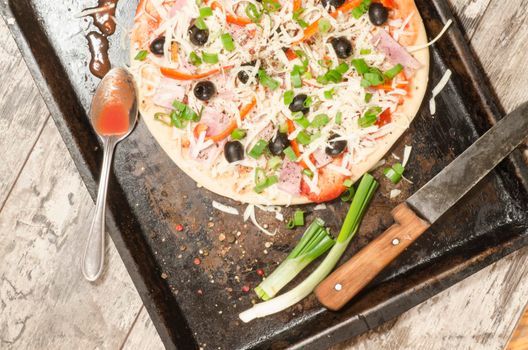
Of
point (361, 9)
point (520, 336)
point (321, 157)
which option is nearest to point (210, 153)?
point (321, 157)

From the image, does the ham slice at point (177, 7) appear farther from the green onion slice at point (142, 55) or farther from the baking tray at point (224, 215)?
the baking tray at point (224, 215)

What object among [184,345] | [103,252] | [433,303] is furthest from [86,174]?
[433,303]

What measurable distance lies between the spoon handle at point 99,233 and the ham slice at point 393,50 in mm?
1572

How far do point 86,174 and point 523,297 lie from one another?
8.58 ft

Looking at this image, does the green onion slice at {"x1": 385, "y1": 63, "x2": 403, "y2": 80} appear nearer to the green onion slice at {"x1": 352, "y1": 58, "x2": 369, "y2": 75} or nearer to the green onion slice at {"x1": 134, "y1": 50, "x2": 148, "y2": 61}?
the green onion slice at {"x1": 352, "y1": 58, "x2": 369, "y2": 75}

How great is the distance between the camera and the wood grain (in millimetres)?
3740

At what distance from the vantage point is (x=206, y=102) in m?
3.37

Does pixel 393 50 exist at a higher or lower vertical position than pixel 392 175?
higher

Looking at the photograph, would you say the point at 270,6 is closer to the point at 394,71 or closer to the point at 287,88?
the point at 287,88

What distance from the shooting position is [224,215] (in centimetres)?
361

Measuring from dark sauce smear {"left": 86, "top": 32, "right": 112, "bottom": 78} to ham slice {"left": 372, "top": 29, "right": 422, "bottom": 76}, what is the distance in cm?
155

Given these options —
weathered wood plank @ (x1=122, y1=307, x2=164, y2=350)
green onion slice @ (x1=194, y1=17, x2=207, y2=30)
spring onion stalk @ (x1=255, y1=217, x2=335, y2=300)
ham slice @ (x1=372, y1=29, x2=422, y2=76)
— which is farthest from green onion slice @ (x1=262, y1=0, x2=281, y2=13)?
weathered wood plank @ (x1=122, y1=307, x2=164, y2=350)

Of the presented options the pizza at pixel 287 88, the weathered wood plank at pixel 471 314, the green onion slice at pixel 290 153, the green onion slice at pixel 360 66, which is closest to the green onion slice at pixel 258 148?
the pizza at pixel 287 88

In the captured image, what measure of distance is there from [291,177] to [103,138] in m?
1.10
